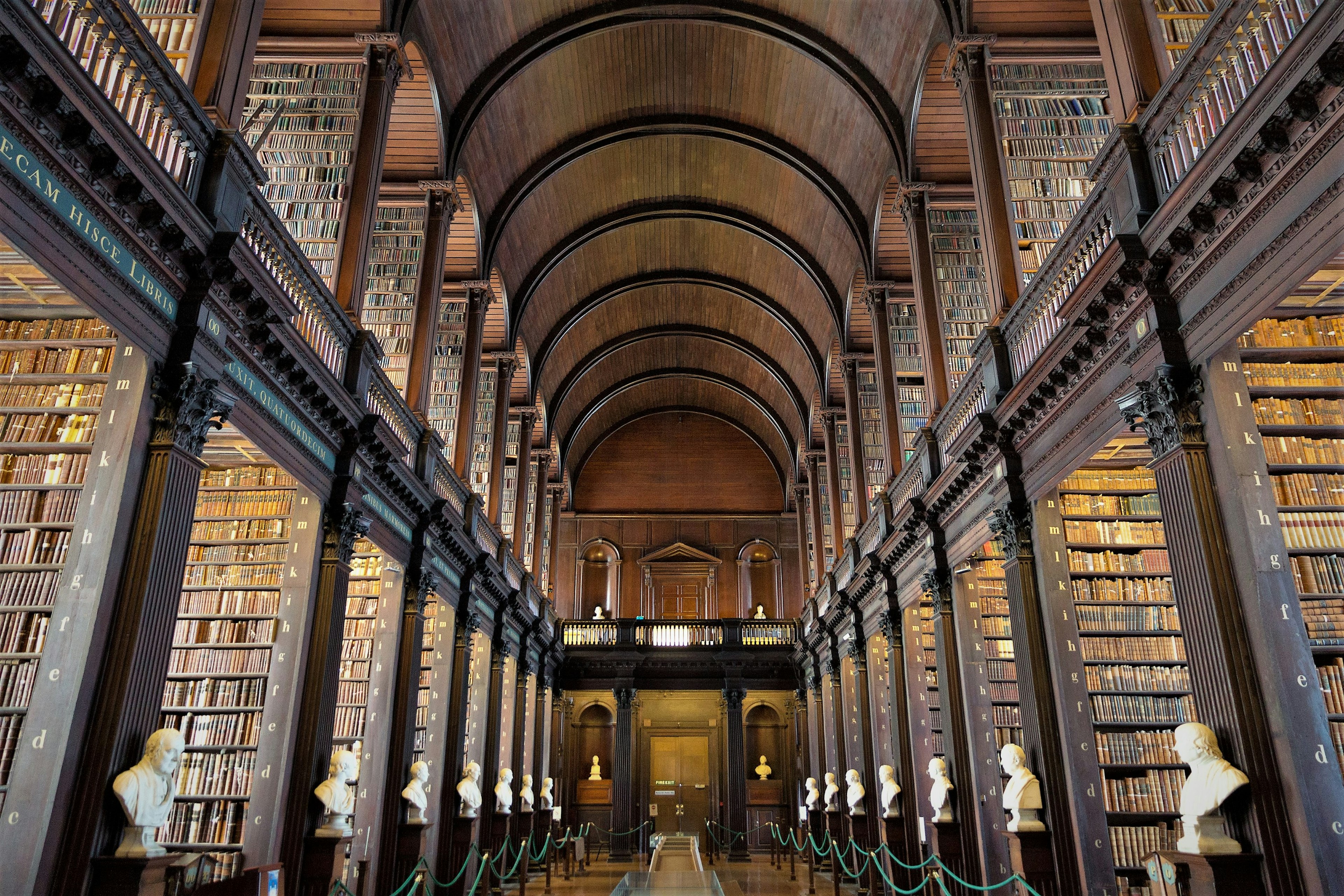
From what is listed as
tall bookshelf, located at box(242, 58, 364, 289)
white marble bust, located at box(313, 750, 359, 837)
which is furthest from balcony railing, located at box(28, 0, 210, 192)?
white marble bust, located at box(313, 750, 359, 837)

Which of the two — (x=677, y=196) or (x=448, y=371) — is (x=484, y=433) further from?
(x=677, y=196)

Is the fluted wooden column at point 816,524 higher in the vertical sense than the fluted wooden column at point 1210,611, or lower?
higher

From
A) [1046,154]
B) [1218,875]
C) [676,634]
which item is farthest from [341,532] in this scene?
[676,634]

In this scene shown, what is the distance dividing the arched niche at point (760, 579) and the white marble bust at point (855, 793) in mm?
10527

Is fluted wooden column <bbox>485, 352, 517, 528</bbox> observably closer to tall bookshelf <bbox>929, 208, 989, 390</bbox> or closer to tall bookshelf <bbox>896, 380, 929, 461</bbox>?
tall bookshelf <bbox>896, 380, 929, 461</bbox>

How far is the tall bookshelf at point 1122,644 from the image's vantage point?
639 centimetres

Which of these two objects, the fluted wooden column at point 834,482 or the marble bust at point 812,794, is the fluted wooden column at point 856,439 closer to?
the fluted wooden column at point 834,482

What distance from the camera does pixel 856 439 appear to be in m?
13.9

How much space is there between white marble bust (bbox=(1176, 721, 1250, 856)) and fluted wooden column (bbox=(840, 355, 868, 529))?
8.61m

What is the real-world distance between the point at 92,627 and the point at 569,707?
648 inches

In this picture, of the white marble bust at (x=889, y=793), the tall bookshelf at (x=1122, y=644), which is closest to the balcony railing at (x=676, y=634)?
the white marble bust at (x=889, y=793)

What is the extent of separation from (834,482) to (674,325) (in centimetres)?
632

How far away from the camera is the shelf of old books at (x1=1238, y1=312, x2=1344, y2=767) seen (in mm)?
4754

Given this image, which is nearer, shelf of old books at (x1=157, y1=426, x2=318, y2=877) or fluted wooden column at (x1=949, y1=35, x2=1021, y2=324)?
shelf of old books at (x1=157, y1=426, x2=318, y2=877)
